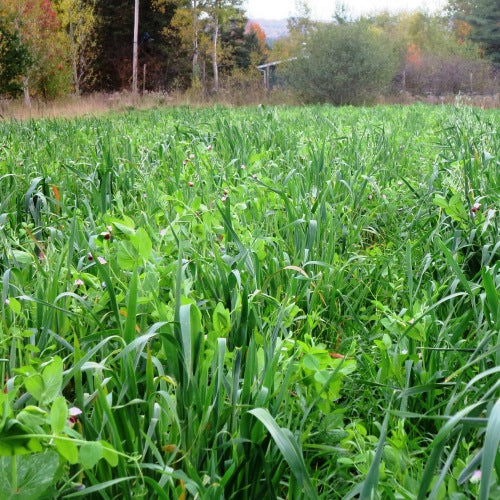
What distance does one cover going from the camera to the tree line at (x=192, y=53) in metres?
25.8

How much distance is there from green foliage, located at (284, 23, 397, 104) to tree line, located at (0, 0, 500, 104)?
0.05 m

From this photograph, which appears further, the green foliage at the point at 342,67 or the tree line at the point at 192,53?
the green foliage at the point at 342,67

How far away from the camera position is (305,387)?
1.40 metres

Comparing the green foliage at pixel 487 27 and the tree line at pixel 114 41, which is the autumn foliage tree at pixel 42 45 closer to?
the tree line at pixel 114 41

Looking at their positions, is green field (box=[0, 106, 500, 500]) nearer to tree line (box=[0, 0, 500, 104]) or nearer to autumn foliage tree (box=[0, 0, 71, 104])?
tree line (box=[0, 0, 500, 104])

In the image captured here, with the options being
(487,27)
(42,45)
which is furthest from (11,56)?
(487,27)

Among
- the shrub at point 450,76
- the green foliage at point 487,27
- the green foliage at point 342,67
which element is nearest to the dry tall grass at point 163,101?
the green foliage at point 342,67

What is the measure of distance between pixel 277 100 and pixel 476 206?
28.5m

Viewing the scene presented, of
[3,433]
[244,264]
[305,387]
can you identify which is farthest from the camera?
[244,264]

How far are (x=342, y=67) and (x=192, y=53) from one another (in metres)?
12.7

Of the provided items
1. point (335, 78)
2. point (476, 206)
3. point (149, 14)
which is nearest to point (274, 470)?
point (476, 206)

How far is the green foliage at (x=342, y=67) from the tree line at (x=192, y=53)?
47mm

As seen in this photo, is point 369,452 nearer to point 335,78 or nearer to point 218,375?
point 218,375

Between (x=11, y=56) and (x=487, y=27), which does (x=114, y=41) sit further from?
(x=487, y=27)
